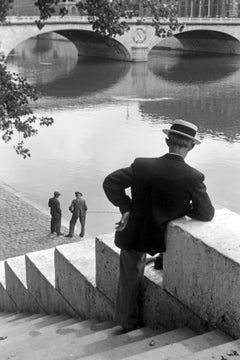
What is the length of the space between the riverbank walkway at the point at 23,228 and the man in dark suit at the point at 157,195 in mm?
6249

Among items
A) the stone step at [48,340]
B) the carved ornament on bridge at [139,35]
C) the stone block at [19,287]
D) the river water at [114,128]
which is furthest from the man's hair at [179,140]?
the carved ornament on bridge at [139,35]

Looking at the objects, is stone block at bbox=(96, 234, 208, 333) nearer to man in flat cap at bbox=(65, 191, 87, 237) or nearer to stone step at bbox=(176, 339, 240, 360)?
stone step at bbox=(176, 339, 240, 360)

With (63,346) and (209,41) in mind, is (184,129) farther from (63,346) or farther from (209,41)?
(209,41)

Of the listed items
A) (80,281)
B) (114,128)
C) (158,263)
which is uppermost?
(158,263)

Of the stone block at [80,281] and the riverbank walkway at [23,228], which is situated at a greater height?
the stone block at [80,281]

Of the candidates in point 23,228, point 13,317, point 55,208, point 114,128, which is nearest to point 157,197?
point 13,317

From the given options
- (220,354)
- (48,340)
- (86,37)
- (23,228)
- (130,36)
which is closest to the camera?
(220,354)

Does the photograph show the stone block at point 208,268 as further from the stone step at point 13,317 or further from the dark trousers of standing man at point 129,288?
the stone step at point 13,317

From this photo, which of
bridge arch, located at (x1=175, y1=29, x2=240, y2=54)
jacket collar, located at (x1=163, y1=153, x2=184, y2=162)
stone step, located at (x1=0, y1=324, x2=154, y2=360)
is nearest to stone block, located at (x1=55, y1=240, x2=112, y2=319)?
stone step, located at (x1=0, y1=324, x2=154, y2=360)

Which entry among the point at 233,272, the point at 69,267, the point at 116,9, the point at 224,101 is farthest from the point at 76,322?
the point at 224,101

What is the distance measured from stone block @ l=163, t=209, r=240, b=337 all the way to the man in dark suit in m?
0.09

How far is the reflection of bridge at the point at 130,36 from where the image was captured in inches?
1950

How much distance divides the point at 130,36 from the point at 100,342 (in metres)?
53.3

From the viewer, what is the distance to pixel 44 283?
4.94 metres
